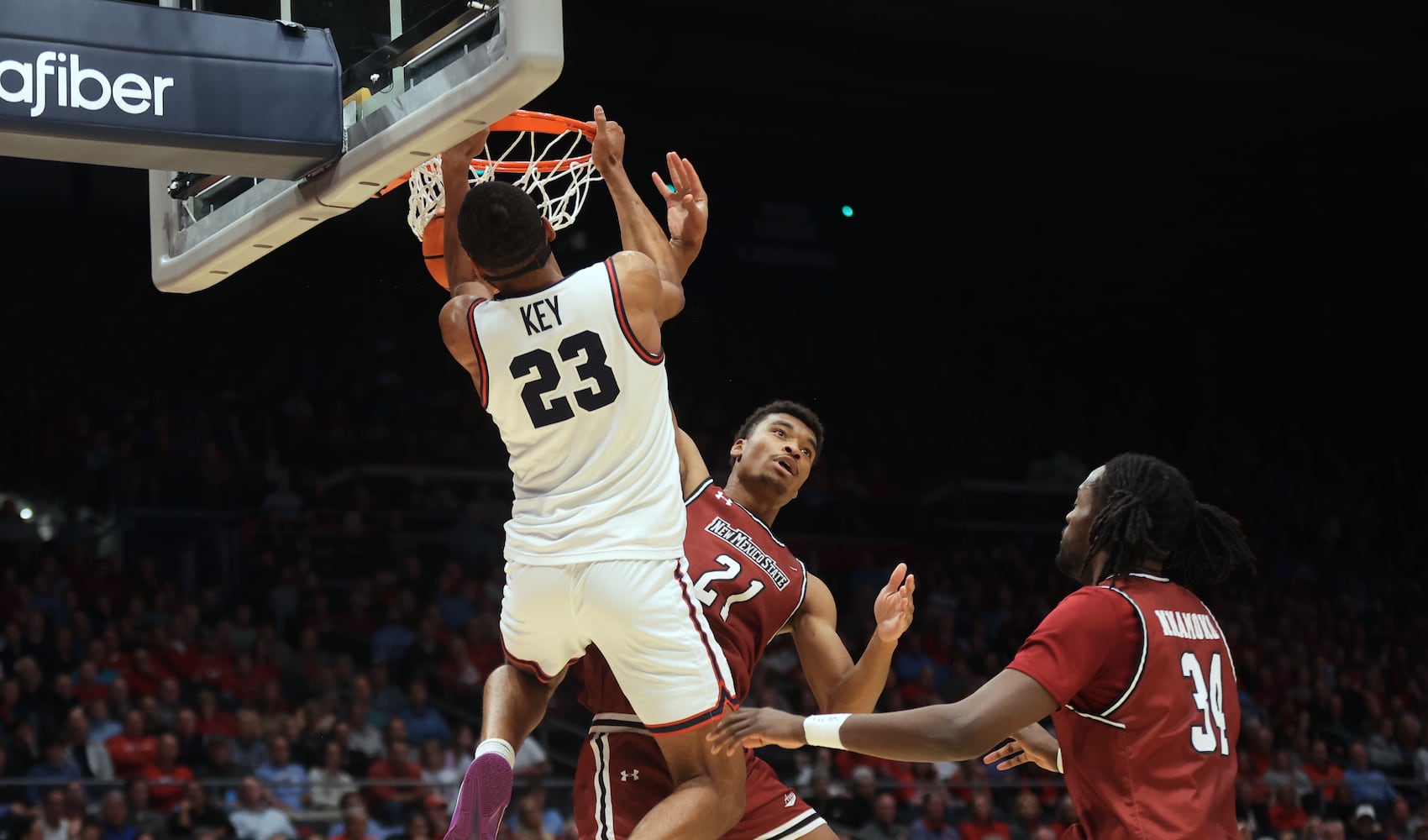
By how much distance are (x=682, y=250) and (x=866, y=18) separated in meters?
10.9

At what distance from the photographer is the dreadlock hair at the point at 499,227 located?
3.93 meters

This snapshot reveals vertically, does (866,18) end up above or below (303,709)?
above

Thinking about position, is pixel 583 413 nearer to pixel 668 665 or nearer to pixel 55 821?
pixel 668 665

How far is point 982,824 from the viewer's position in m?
11.2

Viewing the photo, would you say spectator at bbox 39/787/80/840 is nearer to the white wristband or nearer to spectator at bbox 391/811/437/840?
spectator at bbox 391/811/437/840

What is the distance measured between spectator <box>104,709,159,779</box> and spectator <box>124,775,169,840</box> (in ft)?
1.84

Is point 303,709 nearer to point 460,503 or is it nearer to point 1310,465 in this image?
point 460,503

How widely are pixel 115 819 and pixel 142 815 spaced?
5.8 inches

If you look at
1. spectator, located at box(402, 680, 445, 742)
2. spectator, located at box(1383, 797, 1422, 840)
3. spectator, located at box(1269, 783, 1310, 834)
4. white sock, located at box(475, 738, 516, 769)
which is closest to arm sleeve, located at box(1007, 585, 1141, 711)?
white sock, located at box(475, 738, 516, 769)

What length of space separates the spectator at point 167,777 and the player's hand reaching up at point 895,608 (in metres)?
5.76

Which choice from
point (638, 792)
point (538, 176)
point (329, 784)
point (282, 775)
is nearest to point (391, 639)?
point (282, 775)

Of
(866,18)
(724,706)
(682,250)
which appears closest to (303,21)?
(682,250)

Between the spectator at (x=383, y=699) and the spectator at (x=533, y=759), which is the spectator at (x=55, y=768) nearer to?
the spectator at (x=383, y=699)

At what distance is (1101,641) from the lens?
340 centimetres
